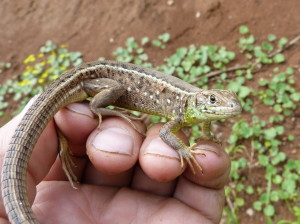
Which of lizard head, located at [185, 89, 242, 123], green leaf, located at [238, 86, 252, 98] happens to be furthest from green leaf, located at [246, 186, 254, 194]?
lizard head, located at [185, 89, 242, 123]

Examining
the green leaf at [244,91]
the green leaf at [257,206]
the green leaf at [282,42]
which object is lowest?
the green leaf at [257,206]

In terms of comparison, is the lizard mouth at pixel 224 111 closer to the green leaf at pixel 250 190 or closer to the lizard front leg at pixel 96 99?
the lizard front leg at pixel 96 99

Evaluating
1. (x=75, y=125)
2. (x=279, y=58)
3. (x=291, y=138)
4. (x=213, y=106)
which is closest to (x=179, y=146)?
(x=213, y=106)

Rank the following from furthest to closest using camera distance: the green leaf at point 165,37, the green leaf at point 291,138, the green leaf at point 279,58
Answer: the green leaf at point 165,37
the green leaf at point 279,58
the green leaf at point 291,138


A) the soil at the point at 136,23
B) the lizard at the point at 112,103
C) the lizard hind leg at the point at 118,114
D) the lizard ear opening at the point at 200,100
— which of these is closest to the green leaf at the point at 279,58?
the soil at the point at 136,23

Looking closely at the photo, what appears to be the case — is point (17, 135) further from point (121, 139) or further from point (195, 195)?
point (195, 195)

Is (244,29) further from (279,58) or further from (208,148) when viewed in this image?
(208,148)
